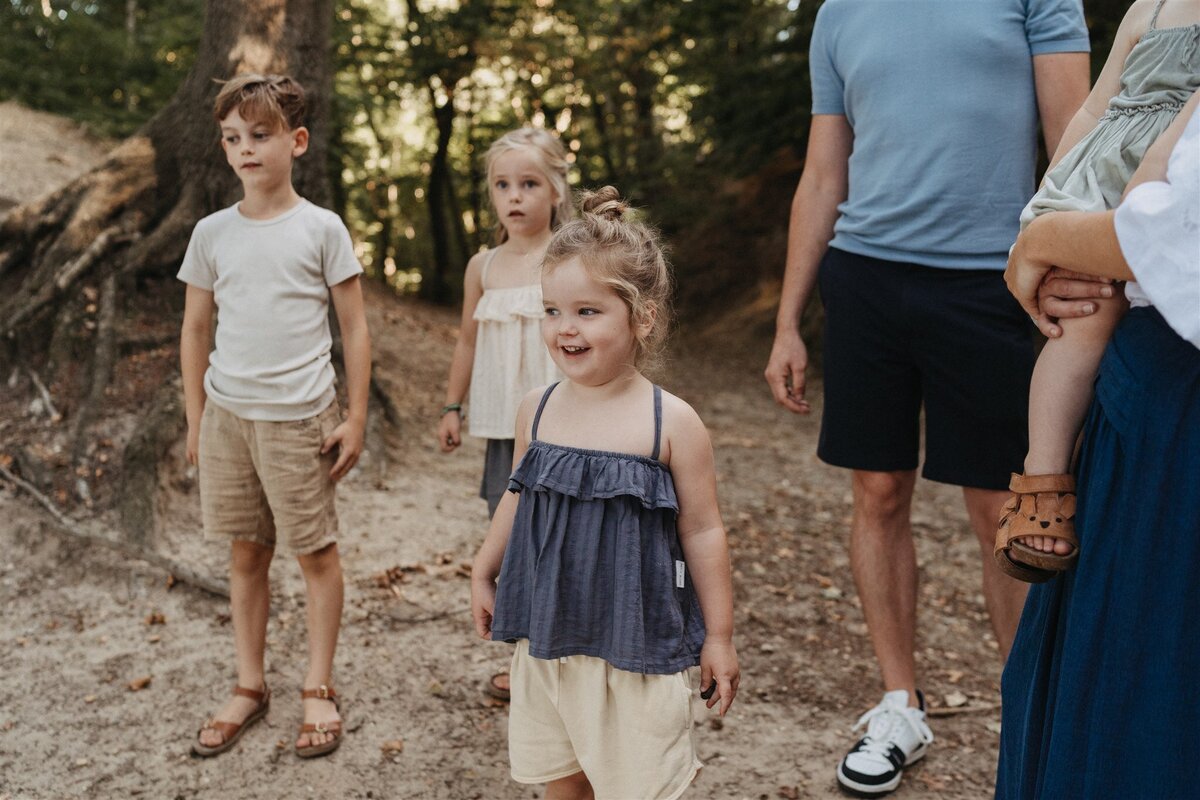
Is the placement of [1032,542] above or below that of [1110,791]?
above

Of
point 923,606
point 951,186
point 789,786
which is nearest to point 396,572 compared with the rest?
point 789,786

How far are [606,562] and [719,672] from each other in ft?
1.03

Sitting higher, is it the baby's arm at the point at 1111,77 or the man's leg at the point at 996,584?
the baby's arm at the point at 1111,77

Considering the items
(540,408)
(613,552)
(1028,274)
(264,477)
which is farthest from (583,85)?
(1028,274)

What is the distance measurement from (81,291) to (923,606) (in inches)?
181

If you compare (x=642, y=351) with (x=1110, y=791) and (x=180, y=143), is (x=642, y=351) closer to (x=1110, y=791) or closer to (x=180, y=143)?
(x=1110, y=791)

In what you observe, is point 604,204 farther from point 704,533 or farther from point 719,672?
point 719,672

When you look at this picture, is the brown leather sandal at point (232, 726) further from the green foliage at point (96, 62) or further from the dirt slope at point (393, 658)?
the green foliage at point (96, 62)

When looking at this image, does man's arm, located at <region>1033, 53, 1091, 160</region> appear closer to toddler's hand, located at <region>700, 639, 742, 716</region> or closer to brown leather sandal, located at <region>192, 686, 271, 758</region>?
toddler's hand, located at <region>700, 639, 742, 716</region>

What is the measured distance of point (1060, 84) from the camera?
2.62m

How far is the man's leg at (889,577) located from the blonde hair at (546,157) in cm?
124

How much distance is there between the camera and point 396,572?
434 centimetres

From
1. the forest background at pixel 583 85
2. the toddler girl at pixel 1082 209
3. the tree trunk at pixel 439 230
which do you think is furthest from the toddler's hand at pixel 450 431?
the tree trunk at pixel 439 230

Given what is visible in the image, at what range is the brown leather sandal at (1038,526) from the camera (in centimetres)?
162
